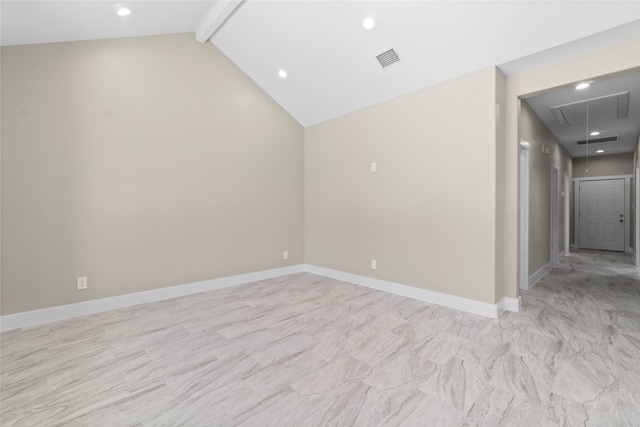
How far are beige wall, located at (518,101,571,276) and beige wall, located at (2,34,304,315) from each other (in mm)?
3776

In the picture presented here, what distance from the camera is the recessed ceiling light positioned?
282 centimetres

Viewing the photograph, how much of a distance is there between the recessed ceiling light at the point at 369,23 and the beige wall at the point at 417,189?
97 cm

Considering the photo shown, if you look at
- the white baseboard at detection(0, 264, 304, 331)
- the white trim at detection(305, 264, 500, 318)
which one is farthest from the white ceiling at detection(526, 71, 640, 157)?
the white baseboard at detection(0, 264, 304, 331)

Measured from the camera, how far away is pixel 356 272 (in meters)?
4.23

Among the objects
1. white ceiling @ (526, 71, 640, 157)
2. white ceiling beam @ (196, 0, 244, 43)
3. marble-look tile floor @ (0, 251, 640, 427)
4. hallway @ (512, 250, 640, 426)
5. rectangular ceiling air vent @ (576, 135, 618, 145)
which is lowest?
hallway @ (512, 250, 640, 426)

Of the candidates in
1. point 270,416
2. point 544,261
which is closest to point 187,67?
point 270,416

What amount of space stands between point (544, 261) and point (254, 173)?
5.15 m

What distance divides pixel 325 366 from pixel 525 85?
3368 millimetres

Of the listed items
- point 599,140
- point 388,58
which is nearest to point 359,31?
point 388,58

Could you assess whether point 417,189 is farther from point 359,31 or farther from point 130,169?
point 130,169

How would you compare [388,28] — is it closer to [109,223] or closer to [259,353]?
[259,353]

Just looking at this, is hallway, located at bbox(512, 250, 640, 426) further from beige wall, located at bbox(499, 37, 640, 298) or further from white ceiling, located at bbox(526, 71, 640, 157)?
white ceiling, located at bbox(526, 71, 640, 157)

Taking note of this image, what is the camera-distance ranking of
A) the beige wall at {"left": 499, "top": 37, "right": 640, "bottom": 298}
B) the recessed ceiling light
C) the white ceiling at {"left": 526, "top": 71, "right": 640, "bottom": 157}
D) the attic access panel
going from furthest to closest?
the attic access panel
the white ceiling at {"left": 526, "top": 71, "right": 640, "bottom": 157}
the recessed ceiling light
the beige wall at {"left": 499, "top": 37, "right": 640, "bottom": 298}

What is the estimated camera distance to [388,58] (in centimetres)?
317
